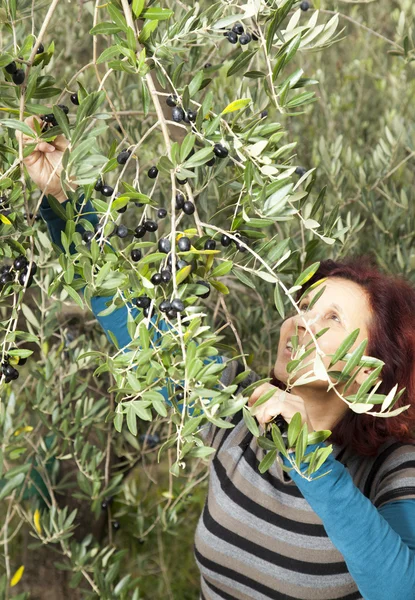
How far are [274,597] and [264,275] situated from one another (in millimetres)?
1012

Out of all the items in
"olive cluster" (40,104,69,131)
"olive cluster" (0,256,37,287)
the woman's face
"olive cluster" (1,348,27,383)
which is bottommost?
the woman's face

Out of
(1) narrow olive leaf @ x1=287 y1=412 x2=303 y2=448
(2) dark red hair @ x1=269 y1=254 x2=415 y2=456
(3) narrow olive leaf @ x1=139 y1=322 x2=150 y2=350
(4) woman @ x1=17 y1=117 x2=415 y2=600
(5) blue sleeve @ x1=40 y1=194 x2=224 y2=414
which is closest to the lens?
(3) narrow olive leaf @ x1=139 y1=322 x2=150 y2=350

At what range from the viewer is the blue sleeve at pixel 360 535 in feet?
4.06

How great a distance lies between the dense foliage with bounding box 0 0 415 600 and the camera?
35.1 inches

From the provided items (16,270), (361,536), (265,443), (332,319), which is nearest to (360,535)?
(361,536)

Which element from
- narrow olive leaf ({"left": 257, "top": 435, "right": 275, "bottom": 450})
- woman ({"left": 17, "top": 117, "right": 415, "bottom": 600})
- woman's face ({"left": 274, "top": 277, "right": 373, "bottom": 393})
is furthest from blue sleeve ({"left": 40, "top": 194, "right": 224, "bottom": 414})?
narrow olive leaf ({"left": 257, "top": 435, "right": 275, "bottom": 450})

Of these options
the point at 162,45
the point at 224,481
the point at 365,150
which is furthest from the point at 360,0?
the point at 365,150

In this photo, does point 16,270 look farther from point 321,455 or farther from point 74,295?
point 321,455

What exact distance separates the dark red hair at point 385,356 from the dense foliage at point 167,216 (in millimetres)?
168

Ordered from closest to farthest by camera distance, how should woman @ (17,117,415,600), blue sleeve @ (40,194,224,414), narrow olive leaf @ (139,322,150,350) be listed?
narrow olive leaf @ (139,322,150,350) → blue sleeve @ (40,194,224,414) → woman @ (17,117,415,600)

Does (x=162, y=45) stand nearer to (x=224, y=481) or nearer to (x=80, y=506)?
(x=224, y=481)

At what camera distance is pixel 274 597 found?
168cm

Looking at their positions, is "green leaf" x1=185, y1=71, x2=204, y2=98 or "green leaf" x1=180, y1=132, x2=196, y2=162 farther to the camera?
"green leaf" x1=185, y1=71, x2=204, y2=98

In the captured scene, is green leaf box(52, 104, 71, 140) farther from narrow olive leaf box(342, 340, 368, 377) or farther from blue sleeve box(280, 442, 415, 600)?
blue sleeve box(280, 442, 415, 600)
